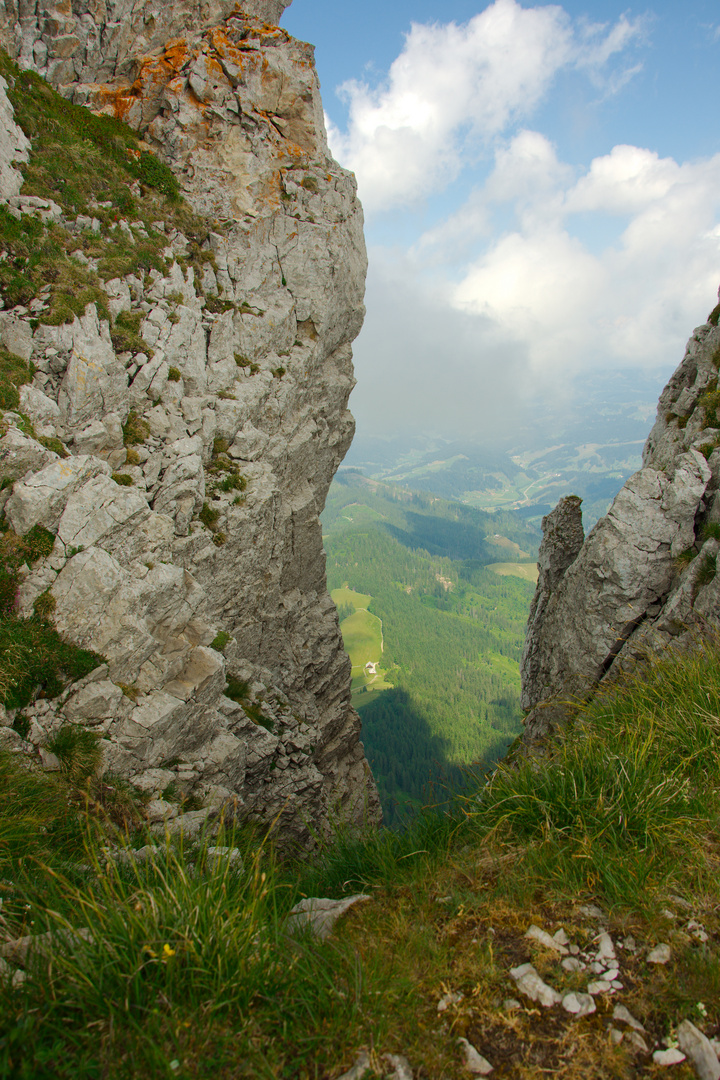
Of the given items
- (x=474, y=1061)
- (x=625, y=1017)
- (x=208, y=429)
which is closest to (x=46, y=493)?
(x=208, y=429)

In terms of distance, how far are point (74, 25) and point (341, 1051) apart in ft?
113

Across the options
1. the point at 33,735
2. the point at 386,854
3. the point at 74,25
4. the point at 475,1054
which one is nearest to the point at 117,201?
the point at 74,25

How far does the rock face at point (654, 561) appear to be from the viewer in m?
12.5

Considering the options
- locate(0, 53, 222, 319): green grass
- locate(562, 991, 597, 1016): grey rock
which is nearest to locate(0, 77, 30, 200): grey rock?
locate(0, 53, 222, 319): green grass

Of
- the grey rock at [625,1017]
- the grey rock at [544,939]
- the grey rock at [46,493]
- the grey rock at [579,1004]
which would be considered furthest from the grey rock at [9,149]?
the grey rock at [625,1017]

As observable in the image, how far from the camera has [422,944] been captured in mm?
4082

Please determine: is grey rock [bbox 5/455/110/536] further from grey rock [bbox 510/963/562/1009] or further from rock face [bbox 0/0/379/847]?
grey rock [bbox 510/963/562/1009]

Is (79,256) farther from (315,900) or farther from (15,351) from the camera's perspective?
(315,900)

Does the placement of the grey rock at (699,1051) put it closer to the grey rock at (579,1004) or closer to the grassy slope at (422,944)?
the grassy slope at (422,944)

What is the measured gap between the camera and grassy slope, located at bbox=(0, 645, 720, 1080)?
3.04m

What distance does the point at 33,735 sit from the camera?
9094 mm

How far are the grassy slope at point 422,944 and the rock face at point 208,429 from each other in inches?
259

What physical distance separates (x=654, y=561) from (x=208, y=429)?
52.7 feet

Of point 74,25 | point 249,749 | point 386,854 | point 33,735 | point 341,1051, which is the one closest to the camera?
point 341,1051
